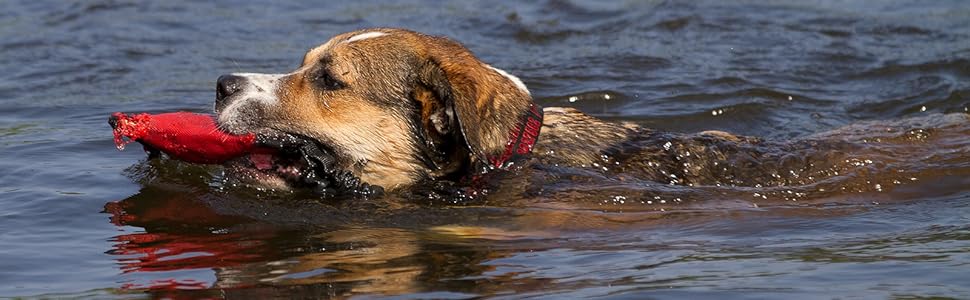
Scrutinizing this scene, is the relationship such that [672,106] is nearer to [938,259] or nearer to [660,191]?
[660,191]

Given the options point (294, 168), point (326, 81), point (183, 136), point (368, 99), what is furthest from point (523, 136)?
point (183, 136)

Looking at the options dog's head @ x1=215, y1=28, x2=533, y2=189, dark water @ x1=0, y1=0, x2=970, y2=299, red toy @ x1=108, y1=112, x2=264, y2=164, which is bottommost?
dark water @ x1=0, y1=0, x2=970, y2=299

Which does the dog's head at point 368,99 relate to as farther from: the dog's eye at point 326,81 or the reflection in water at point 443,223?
the reflection in water at point 443,223

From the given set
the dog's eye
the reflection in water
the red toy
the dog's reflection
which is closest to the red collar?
the reflection in water

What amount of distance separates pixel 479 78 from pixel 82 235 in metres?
2.04

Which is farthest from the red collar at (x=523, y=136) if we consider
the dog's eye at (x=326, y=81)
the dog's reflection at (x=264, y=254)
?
the dog's eye at (x=326, y=81)

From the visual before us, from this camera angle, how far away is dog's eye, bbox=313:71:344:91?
7.25 meters

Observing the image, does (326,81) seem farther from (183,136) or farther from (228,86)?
(183,136)

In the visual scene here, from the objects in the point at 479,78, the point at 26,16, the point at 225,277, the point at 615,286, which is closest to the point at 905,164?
the point at 479,78

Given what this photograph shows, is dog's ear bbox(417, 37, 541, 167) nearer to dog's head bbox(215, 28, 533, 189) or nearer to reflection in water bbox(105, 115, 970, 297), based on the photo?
dog's head bbox(215, 28, 533, 189)

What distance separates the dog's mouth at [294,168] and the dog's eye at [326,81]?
28 centimetres

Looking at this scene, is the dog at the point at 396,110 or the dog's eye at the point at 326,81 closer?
the dog at the point at 396,110

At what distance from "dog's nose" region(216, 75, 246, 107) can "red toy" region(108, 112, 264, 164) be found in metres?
0.20

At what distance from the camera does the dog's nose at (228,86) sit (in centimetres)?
722
